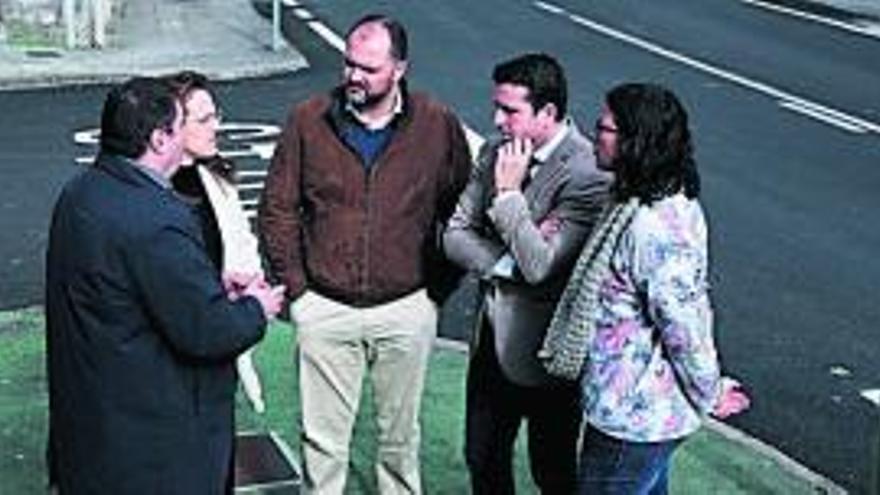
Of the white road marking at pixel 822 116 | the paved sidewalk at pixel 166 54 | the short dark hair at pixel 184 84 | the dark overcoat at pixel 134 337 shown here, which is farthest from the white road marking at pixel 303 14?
the dark overcoat at pixel 134 337

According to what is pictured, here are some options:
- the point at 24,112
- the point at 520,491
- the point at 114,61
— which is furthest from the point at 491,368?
the point at 114,61

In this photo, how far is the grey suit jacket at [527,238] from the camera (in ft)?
15.8

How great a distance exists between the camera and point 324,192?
5.28m

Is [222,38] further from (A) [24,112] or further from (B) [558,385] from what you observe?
(B) [558,385]

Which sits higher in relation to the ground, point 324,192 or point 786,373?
point 324,192

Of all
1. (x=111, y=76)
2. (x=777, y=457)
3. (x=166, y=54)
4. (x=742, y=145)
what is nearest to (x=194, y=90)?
Result: (x=777, y=457)

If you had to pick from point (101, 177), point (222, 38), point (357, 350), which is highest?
point (101, 177)

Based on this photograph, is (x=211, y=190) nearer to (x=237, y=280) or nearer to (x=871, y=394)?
(x=237, y=280)

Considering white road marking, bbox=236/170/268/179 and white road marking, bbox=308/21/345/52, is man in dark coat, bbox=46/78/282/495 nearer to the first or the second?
white road marking, bbox=236/170/268/179

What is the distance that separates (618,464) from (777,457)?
8.37 feet

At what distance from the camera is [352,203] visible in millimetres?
5266

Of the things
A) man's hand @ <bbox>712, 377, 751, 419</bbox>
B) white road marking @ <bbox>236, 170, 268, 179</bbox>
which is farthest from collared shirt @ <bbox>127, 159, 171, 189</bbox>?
white road marking @ <bbox>236, 170, 268, 179</bbox>

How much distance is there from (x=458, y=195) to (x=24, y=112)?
10599mm

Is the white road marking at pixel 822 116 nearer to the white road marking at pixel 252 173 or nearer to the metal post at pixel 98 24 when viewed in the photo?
the white road marking at pixel 252 173
